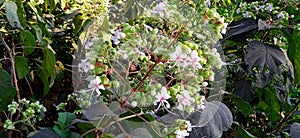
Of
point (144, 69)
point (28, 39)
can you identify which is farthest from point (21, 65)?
point (144, 69)

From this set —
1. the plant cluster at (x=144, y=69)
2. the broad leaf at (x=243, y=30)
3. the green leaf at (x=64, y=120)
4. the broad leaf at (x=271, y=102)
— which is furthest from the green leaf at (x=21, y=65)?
the broad leaf at (x=271, y=102)

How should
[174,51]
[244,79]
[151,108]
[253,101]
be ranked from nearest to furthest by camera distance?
1. [174,51]
2. [151,108]
3. [244,79]
4. [253,101]

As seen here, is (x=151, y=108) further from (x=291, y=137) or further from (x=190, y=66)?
(x=291, y=137)

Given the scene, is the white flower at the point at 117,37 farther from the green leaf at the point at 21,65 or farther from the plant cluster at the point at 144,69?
the green leaf at the point at 21,65

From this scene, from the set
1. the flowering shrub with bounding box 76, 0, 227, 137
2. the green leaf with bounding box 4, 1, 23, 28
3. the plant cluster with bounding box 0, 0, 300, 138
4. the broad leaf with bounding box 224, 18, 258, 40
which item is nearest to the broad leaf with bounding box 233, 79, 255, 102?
the plant cluster with bounding box 0, 0, 300, 138

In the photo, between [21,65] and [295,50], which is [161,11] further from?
[295,50]

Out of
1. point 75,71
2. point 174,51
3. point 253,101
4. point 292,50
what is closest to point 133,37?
point 174,51

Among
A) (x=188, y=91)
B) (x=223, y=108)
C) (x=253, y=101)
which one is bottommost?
(x=253, y=101)

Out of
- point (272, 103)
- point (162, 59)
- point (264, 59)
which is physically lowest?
point (272, 103)
